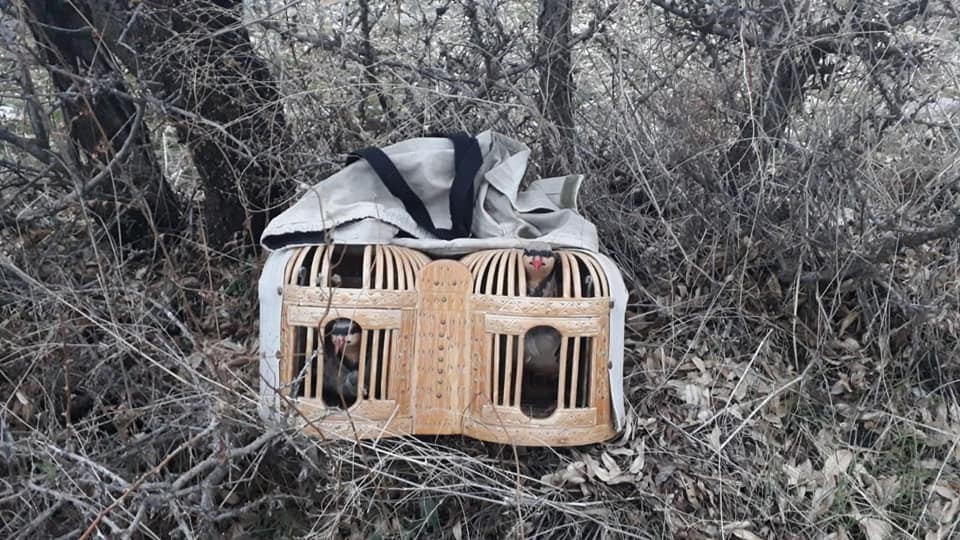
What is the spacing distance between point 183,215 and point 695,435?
2.16m

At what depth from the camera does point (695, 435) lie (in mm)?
2918

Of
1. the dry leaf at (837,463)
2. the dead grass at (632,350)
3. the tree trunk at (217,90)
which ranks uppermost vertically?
the tree trunk at (217,90)

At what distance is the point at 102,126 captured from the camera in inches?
140

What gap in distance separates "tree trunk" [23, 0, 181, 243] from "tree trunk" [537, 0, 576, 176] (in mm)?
1519

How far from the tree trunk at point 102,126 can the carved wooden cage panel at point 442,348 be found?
3.48 feet

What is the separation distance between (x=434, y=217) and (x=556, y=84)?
→ 848 mm

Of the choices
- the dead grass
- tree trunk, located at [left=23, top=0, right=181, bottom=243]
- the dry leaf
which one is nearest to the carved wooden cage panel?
the dead grass

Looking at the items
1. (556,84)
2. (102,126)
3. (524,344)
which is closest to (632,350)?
(524,344)

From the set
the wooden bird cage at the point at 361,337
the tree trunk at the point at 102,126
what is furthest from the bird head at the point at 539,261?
the tree trunk at the point at 102,126

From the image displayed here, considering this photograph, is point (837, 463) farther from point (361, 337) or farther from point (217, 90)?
point (217, 90)

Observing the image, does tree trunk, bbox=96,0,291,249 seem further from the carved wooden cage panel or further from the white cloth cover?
the carved wooden cage panel

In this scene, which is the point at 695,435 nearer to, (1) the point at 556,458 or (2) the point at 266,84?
(1) the point at 556,458

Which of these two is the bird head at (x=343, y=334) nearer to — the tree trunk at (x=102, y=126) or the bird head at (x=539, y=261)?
the bird head at (x=539, y=261)

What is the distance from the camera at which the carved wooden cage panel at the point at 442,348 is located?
267 cm
